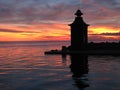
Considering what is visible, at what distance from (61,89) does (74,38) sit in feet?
101

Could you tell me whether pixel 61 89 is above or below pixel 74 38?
below

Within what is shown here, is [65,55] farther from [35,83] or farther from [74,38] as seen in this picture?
[35,83]

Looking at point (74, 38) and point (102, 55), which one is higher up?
point (74, 38)

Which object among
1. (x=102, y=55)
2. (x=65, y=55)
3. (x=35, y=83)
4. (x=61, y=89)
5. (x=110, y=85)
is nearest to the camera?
(x=61, y=89)

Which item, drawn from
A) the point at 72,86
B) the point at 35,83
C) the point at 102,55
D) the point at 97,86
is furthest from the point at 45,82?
the point at 102,55

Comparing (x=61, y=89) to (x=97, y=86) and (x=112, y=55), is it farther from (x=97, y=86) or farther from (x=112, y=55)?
(x=112, y=55)

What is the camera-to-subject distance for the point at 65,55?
4825cm

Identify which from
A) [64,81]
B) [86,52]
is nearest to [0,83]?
[64,81]

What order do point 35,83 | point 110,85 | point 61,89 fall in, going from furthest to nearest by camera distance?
point 35,83
point 110,85
point 61,89

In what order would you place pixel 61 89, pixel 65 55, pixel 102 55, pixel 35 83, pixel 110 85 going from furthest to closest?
pixel 65 55
pixel 102 55
pixel 35 83
pixel 110 85
pixel 61 89

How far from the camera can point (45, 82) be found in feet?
→ 68.6

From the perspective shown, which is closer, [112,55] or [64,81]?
[64,81]

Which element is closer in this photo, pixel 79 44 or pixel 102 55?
pixel 102 55

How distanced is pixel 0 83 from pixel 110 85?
9076 millimetres
